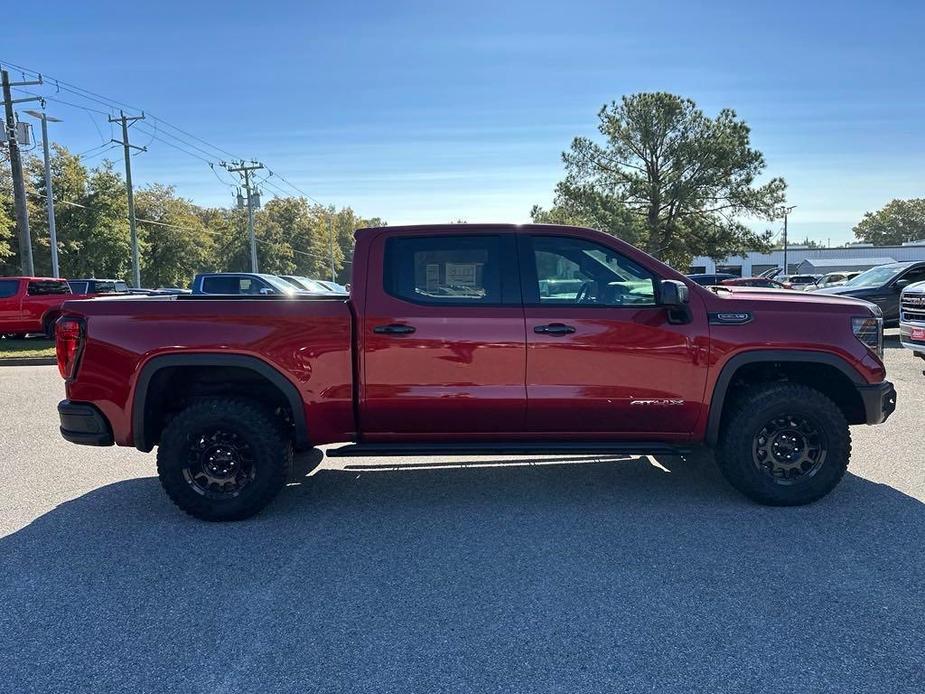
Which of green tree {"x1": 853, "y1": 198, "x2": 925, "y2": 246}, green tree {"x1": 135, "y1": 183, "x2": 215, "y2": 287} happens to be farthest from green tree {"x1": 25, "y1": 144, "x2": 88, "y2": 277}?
green tree {"x1": 853, "y1": 198, "x2": 925, "y2": 246}

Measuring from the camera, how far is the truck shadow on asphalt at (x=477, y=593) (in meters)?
2.67

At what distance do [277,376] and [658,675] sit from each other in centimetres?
285

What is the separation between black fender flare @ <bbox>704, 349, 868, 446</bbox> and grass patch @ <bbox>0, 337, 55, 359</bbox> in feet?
46.7

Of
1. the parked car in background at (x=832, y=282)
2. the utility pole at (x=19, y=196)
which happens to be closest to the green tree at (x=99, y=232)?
the utility pole at (x=19, y=196)

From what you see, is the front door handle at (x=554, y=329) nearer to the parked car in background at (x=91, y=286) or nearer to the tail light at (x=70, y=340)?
the tail light at (x=70, y=340)

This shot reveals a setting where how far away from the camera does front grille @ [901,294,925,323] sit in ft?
30.8

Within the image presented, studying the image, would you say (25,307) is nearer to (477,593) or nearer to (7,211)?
(477,593)

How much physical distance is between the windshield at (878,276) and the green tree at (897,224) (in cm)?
13701

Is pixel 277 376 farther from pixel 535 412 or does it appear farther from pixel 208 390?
pixel 535 412

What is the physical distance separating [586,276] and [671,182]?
33809mm

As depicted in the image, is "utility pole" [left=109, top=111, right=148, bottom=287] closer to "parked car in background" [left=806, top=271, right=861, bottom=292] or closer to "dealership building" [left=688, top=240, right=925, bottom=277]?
"parked car in background" [left=806, top=271, right=861, bottom=292]

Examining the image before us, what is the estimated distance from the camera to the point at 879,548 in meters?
3.71

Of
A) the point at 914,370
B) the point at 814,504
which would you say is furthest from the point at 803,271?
the point at 814,504

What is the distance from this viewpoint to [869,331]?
4371 mm
